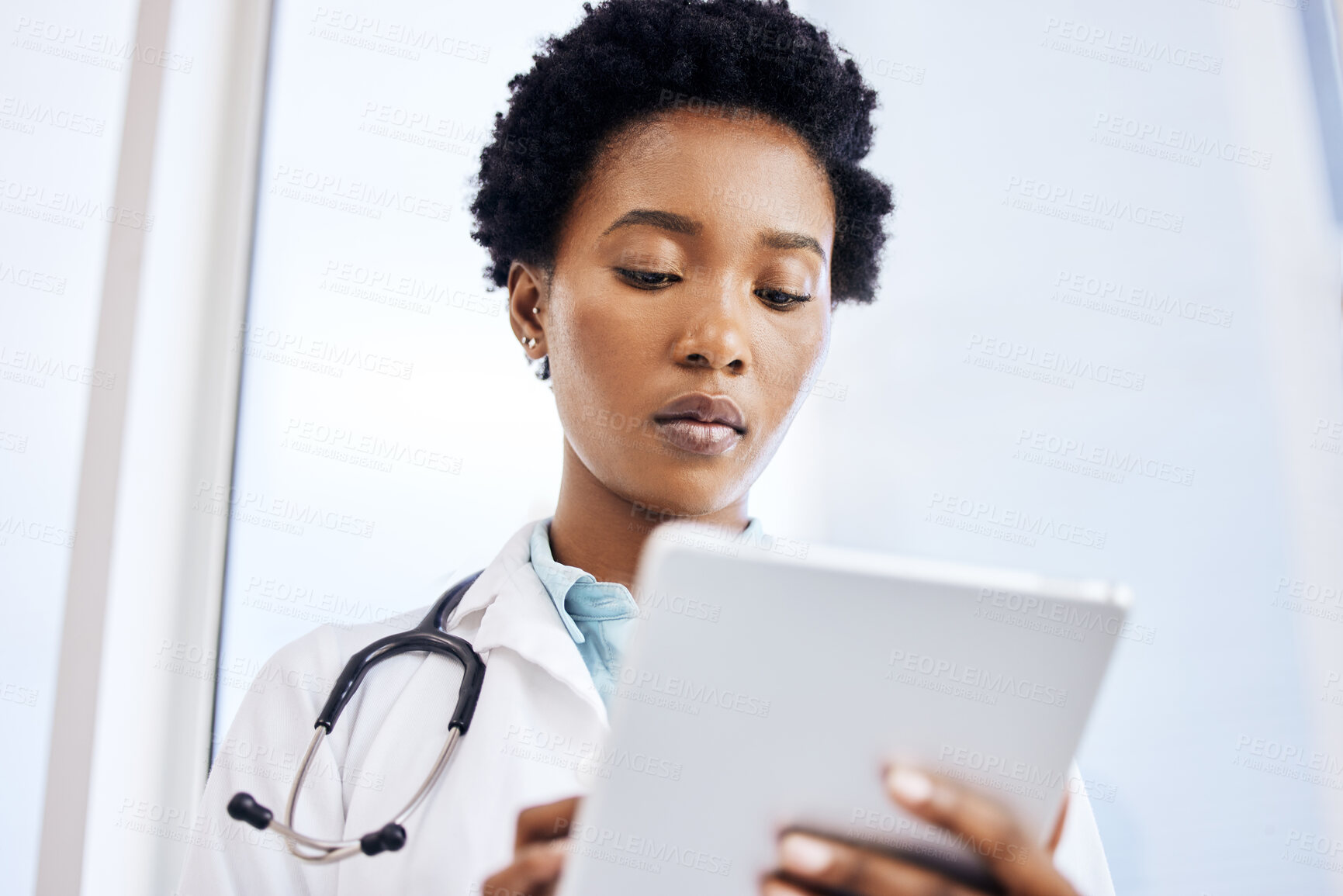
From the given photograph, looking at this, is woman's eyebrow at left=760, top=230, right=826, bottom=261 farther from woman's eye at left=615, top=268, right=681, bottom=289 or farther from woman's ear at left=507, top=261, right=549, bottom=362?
woman's ear at left=507, top=261, right=549, bottom=362

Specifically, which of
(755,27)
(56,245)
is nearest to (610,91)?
(755,27)

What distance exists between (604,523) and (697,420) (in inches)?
6.4

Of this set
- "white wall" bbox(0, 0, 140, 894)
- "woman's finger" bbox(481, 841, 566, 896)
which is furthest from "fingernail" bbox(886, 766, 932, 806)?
"white wall" bbox(0, 0, 140, 894)

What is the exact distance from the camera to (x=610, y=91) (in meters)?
0.91

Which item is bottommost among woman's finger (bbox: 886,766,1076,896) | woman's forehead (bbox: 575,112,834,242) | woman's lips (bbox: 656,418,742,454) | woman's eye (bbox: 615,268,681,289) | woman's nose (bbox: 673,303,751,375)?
woman's finger (bbox: 886,766,1076,896)

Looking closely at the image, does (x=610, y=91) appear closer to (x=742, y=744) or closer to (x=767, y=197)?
(x=767, y=197)

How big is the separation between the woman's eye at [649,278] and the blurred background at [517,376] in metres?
0.37

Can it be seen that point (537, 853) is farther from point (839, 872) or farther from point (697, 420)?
point (697, 420)

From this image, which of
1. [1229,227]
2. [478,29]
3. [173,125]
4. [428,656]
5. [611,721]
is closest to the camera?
[611,721]

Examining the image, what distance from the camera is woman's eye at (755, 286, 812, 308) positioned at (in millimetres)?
831

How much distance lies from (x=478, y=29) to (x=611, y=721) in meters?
1.11

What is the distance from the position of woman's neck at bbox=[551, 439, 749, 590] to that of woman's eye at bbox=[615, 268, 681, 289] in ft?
0.66

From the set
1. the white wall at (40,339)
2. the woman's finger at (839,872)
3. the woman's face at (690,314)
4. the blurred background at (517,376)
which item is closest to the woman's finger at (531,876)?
the woman's finger at (839,872)

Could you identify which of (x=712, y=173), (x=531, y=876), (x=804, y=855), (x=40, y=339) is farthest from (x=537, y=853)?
(x=40, y=339)
